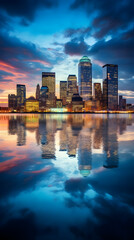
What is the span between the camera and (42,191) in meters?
6.70

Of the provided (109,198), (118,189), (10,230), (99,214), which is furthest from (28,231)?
(118,189)

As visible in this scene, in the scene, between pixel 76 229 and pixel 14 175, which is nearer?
pixel 76 229

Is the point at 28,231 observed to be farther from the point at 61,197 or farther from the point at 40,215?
the point at 61,197

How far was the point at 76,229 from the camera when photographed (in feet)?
15.1

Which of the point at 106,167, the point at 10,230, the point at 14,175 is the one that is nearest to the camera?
the point at 10,230

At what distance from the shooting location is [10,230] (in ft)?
14.9

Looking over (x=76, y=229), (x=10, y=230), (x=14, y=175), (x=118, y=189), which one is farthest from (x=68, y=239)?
(x=14, y=175)

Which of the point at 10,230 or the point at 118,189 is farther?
the point at 118,189

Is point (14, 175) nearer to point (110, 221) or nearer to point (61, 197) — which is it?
point (61, 197)

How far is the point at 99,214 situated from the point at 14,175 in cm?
491

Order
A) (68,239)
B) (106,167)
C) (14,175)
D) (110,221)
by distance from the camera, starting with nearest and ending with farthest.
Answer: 1. (68,239)
2. (110,221)
3. (14,175)
4. (106,167)

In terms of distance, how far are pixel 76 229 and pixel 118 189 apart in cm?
291

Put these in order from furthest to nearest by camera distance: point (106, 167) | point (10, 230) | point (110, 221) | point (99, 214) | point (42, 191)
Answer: point (106, 167) → point (42, 191) → point (99, 214) → point (110, 221) → point (10, 230)

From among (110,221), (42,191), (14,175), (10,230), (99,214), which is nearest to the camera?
(10,230)
